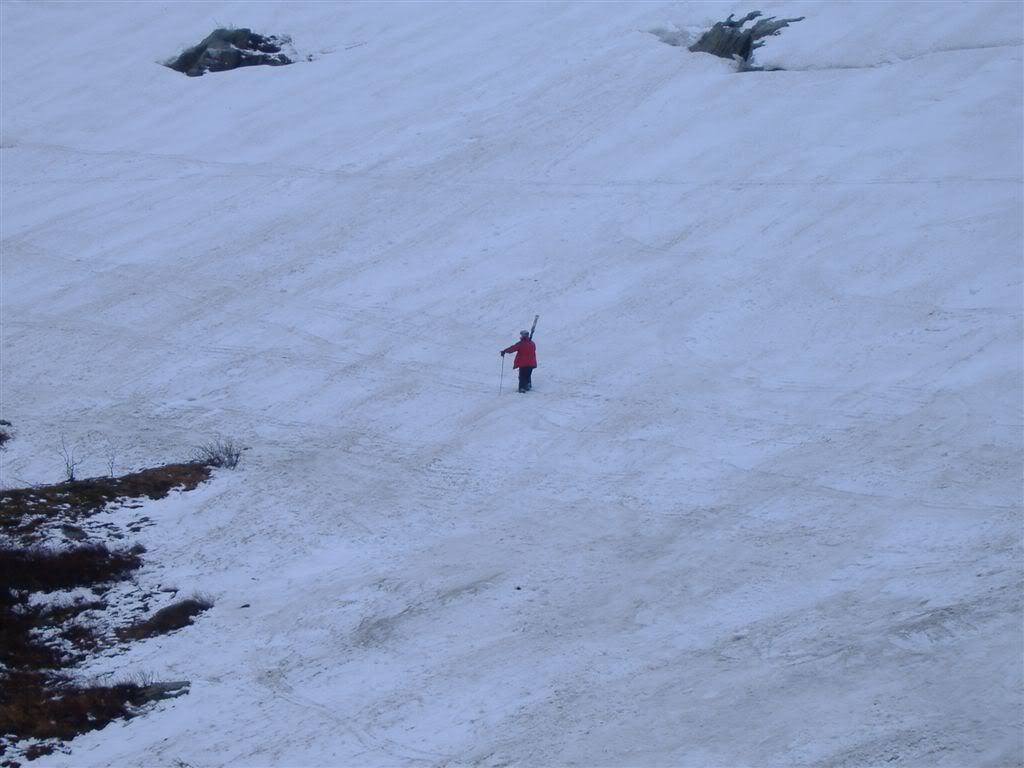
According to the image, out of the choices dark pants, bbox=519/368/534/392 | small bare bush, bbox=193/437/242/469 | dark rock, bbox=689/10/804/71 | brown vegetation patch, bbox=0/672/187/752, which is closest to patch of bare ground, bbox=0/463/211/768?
brown vegetation patch, bbox=0/672/187/752

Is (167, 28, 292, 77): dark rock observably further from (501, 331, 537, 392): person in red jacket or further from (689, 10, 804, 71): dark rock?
(501, 331, 537, 392): person in red jacket

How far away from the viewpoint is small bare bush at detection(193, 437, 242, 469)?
595 inches

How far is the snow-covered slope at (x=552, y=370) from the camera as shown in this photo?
9.88 meters

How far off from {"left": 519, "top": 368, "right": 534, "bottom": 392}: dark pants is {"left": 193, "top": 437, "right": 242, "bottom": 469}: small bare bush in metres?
4.32

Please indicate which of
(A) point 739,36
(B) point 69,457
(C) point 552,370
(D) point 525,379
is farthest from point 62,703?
(A) point 739,36

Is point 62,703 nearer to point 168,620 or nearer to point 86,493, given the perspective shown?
point 168,620

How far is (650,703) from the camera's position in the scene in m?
9.59

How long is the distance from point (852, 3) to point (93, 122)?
20876mm

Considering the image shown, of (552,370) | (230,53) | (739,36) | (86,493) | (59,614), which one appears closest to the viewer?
(59,614)

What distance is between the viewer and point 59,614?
11695 mm

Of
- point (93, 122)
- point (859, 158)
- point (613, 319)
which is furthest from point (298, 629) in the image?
point (93, 122)

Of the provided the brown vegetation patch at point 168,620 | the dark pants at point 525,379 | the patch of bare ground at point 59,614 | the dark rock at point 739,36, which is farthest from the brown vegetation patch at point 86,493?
the dark rock at point 739,36

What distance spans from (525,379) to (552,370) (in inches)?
35.3

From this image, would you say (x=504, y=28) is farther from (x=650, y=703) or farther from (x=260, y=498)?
(x=650, y=703)
